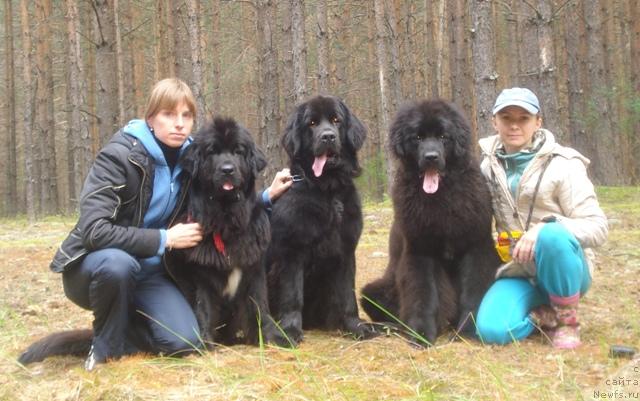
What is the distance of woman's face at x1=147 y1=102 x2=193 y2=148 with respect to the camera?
385 centimetres

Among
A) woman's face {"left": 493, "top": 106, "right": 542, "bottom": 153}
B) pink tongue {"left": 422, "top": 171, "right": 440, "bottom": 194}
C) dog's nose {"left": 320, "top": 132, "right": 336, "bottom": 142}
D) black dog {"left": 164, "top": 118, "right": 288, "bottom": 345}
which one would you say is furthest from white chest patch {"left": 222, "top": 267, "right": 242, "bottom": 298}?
woman's face {"left": 493, "top": 106, "right": 542, "bottom": 153}

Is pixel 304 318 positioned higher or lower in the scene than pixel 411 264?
lower

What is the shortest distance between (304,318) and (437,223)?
1.34 metres

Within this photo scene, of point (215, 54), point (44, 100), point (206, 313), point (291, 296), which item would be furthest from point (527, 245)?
point (215, 54)

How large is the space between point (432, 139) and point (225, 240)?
148cm

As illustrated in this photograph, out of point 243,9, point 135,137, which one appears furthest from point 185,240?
point 243,9

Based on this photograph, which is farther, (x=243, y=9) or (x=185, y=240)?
(x=243, y=9)

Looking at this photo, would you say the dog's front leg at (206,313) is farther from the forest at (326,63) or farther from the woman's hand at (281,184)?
the forest at (326,63)

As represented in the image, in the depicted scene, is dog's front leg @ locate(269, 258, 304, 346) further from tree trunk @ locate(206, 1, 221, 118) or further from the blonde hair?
tree trunk @ locate(206, 1, 221, 118)

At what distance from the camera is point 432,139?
12.9ft

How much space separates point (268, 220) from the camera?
13.4 feet

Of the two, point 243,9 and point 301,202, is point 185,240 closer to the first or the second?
point 301,202

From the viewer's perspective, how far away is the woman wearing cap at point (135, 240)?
3521 mm

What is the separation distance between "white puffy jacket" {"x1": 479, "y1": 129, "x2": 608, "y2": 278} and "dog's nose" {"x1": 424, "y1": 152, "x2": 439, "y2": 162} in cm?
51
